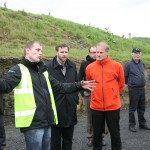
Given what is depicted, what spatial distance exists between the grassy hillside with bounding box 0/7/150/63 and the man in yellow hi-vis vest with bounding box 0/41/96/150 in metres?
7.06

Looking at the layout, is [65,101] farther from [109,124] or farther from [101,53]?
[101,53]

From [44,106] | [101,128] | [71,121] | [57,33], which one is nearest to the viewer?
[44,106]

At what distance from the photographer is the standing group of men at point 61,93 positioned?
14.0 feet

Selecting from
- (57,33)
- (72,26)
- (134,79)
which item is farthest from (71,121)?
(72,26)

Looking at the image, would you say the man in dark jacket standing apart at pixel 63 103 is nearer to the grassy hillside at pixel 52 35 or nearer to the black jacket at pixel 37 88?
the black jacket at pixel 37 88

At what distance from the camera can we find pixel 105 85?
18.7ft

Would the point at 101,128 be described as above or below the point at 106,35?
below

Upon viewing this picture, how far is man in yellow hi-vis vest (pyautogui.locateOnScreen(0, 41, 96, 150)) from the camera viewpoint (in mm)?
4223

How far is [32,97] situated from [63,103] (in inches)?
49.2

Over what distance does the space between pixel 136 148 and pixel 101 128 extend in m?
1.30

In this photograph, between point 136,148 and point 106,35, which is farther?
point 106,35

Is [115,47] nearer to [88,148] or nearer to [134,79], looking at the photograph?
[134,79]

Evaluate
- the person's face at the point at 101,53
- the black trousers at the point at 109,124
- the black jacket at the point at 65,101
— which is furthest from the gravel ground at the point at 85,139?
the person's face at the point at 101,53

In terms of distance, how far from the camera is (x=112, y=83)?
5727 mm
